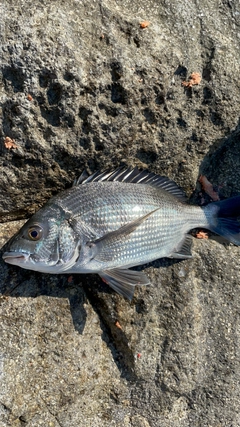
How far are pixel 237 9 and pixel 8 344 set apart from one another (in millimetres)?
2720

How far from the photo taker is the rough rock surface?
7.71 feet

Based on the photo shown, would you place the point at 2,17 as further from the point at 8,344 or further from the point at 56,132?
the point at 8,344

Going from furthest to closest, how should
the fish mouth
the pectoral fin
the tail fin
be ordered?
1. the tail fin
2. the pectoral fin
3. the fish mouth

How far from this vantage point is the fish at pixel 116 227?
239 centimetres

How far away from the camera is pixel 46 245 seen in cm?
237

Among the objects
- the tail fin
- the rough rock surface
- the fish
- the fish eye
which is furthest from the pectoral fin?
the tail fin

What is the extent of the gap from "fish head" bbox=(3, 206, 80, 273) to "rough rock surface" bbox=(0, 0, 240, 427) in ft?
0.90

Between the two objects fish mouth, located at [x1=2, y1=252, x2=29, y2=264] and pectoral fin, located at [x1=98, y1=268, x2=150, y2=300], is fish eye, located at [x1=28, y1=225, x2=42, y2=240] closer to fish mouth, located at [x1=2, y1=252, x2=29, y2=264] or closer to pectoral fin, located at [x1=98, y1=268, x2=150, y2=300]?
fish mouth, located at [x1=2, y1=252, x2=29, y2=264]

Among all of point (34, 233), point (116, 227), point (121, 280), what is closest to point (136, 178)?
point (116, 227)

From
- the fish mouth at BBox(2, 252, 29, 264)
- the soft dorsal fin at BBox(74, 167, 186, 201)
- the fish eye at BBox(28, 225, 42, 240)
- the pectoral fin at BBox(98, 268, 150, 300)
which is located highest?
the soft dorsal fin at BBox(74, 167, 186, 201)

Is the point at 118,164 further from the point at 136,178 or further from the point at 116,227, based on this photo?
the point at 116,227

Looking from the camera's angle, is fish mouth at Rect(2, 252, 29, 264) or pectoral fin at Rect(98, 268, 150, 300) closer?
fish mouth at Rect(2, 252, 29, 264)

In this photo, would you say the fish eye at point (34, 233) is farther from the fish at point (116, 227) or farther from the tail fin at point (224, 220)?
the tail fin at point (224, 220)

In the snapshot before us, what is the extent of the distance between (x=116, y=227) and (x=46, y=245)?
449 mm
